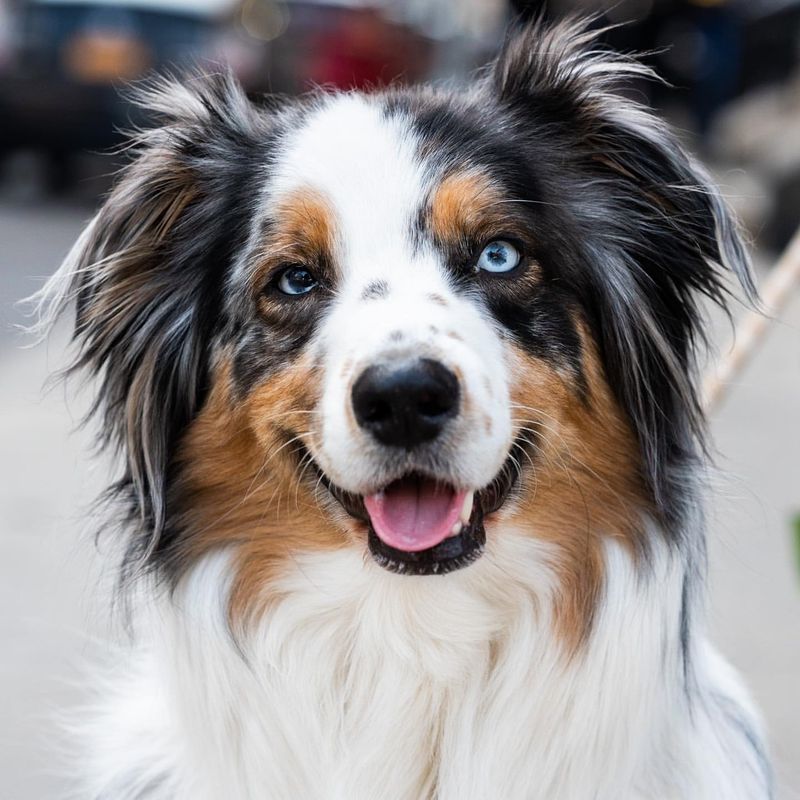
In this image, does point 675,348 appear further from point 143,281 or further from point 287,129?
point 143,281

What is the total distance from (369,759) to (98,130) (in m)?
10.9

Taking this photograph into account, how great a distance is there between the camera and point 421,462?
2.49m

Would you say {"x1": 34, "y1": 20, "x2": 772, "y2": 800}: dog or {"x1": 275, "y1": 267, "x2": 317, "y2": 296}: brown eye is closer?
{"x1": 34, "y1": 20, "x2": 772, "y2": 800}: dog

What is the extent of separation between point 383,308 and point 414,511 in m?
0.39

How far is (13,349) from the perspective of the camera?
27.1 feet

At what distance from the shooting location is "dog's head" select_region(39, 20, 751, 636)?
2.63 metres

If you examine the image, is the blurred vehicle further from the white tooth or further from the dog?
the white tooth

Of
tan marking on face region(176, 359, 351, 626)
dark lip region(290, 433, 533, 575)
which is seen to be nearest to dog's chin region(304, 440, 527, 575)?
dark lip region(290, 433, 533, 575)

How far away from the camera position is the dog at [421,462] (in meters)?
2.69

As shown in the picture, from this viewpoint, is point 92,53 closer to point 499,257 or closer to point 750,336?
point 750,336

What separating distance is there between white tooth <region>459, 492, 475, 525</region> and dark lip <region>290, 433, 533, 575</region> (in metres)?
0.01

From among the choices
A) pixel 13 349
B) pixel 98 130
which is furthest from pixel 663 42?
pixel 13 349

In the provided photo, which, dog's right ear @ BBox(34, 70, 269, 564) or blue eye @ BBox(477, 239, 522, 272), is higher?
blue eye @ BBox(477, 239, 522, 272)

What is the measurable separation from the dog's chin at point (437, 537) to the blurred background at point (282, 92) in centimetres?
182
